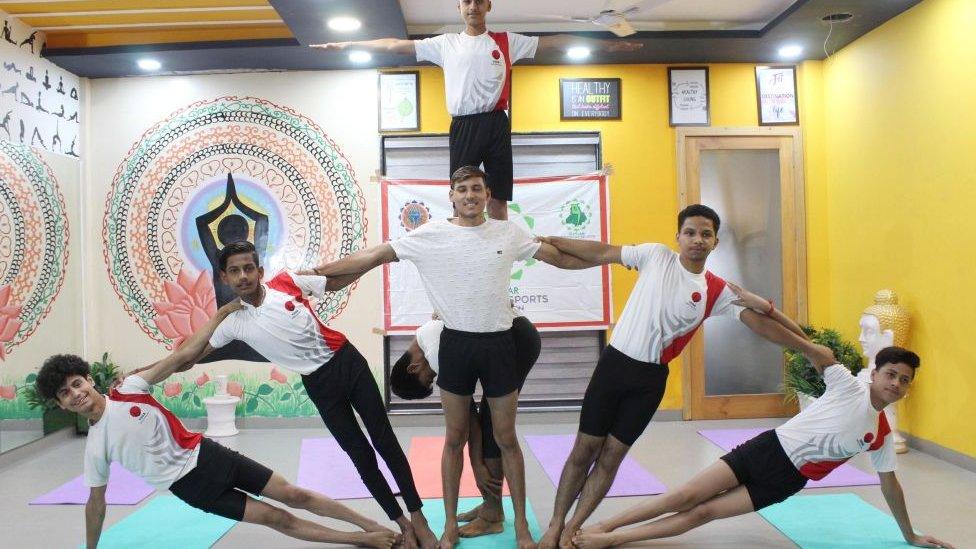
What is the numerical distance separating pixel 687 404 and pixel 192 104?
5.16 meters

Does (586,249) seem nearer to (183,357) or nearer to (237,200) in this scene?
(183,357)

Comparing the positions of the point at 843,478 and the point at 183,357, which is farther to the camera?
the point at 843,478

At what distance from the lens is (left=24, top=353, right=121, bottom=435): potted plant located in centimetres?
592

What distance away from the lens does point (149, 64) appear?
646 centimetres

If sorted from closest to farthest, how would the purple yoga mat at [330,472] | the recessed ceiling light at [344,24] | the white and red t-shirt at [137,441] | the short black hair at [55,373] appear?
1. the short black hair at [55,373]
2. the white and red t-shirt at [137,441]
3. the purple yoga mat at [330,472]
4. the recessed ceiling light at [344,24]

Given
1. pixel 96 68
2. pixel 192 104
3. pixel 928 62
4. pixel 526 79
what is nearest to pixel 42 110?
pixel 96 68

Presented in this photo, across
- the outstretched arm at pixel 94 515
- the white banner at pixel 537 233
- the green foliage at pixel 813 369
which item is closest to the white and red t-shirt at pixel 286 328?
the outstretched arm at pixel 94 515

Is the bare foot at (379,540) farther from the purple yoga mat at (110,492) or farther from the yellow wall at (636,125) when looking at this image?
the yellow wall at (636,125)

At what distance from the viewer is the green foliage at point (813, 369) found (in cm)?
601

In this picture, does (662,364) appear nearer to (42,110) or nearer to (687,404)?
(687,404)

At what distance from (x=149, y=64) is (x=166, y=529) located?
161 inches

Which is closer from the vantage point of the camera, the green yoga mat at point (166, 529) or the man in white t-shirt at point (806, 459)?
the man in white t-shirt at point (806, 459)

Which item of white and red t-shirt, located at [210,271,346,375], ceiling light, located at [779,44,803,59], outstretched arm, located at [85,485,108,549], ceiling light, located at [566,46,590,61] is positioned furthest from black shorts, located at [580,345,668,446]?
ceiling light, located at [779,44,803,59]

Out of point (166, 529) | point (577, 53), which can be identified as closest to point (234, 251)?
point (166, 529)
